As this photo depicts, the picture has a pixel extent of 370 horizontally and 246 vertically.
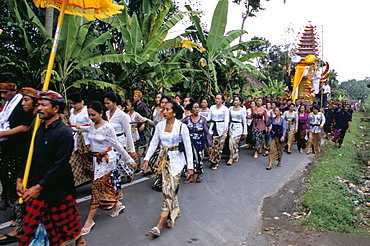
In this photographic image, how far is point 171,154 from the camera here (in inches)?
175

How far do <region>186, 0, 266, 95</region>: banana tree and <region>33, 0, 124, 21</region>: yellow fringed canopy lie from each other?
7668 mm

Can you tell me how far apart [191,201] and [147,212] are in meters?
0.93

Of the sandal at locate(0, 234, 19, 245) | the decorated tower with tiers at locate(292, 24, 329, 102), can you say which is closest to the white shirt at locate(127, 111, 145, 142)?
the sandal at locate(0, 234, 19, 245)

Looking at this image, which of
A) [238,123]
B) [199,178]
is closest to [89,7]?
[199,178]

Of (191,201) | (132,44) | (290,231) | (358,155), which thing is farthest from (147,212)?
(358,155)

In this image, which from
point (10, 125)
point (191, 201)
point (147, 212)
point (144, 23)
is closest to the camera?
point (10, 125)

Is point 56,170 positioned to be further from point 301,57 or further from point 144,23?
point 301,57

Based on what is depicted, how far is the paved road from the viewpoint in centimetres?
411

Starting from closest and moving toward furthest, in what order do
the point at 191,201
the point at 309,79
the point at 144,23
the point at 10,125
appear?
the point at 10,125, the point at 191,201, the point at 144,23, the point at 309,79

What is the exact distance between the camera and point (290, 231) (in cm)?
448

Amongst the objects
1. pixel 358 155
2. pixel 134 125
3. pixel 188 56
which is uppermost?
pixel 188 56

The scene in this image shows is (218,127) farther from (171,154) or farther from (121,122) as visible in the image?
(171,154)

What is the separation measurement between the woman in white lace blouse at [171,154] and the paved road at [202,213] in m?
0.39

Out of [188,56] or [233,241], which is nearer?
[233,241]
